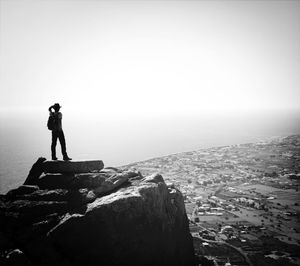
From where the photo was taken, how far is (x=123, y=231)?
16109 millimetres

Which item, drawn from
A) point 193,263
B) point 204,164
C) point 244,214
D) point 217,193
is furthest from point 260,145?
point 193,263

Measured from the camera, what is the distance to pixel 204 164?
8894 centimetres

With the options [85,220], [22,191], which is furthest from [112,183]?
[22,191]

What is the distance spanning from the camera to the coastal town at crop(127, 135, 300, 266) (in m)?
34.7

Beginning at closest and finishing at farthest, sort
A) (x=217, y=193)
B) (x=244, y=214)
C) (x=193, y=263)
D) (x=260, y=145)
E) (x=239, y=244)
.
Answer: (x=193, y=263), (x=239, y=244), (x=244, y=214), (x=217, y=193), (x=260, y=145)

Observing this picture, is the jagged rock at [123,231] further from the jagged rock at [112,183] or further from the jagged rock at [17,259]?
the jagged rock at [17,259]

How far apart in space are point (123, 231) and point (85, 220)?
2716 mm

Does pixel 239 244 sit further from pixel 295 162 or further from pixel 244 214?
pixel 295 162

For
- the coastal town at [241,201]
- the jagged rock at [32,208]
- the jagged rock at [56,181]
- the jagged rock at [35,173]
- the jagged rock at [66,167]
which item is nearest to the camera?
the jagged rock at [32,208]

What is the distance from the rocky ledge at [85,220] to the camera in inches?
572

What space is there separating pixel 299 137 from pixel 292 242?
9918cm

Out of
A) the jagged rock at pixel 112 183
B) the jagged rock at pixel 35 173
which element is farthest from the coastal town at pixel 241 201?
the jagged rock at pixel 35 173

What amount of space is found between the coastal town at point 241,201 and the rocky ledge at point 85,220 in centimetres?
1095

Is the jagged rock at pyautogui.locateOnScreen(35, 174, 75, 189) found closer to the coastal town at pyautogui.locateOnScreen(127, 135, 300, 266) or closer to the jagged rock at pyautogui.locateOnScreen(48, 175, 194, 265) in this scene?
the jagged rock at pyautogui.locateOnScreen(48, 175, 194, 265)
